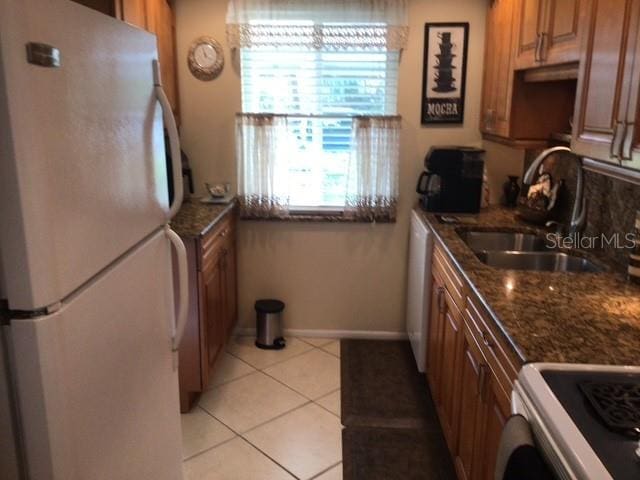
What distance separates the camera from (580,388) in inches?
48.1

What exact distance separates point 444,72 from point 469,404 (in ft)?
7.11

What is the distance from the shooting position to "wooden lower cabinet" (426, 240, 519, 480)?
1.66 metres

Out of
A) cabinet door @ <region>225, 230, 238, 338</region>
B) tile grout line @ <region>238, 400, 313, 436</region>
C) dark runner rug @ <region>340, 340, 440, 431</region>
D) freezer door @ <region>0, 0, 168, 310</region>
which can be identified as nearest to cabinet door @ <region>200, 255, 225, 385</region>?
cabinet door @ <region>225, 230, 238, 338</region>

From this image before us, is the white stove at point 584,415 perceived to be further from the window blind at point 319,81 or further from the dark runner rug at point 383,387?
the window blind at point 319,81

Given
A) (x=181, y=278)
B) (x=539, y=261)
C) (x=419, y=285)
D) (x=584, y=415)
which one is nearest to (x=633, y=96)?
(x=584, y=415)

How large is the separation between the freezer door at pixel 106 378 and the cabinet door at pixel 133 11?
1316 millimetres

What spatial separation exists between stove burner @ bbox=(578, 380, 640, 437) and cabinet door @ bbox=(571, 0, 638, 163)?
77 centimetres

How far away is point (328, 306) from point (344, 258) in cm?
36

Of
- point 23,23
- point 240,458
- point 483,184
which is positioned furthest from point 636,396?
point 483,184

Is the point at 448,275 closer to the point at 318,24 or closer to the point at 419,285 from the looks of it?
the point at 419,285

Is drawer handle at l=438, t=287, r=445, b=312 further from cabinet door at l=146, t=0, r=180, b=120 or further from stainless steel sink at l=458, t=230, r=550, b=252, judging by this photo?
cabinet door at l=146, t=0, r=180, b=120

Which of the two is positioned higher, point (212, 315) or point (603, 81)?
point (603, 81)

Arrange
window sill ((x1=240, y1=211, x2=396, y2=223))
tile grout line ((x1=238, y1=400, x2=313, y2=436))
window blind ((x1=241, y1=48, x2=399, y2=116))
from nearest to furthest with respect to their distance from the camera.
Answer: tile grout line ((x1=238, y1=400, x2=313, y2=436))
window blind ((x1=241, y1=48, x2=399, y2=116))
window sill ((x1=240, y1=211, x2=396, y2=223))

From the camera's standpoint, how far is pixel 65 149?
1.02 meters
